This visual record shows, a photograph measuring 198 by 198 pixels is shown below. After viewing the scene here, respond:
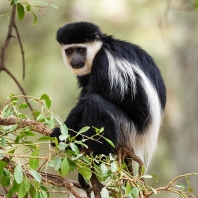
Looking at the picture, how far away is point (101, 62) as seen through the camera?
121 inches

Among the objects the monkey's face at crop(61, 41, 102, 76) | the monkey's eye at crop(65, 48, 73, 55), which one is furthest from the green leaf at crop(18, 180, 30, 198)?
the monkey's eye at crop(65, 48, 73, 55)

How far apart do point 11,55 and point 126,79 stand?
26.8 ft

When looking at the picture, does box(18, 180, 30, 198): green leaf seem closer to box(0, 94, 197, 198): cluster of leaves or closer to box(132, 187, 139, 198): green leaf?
box(0, 94, 197, 198): cluster of leaves

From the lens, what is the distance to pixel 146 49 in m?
9.83

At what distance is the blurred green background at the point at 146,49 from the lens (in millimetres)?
7535

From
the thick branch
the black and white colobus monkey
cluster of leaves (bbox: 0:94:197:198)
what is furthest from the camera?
the black and white colobus monkey

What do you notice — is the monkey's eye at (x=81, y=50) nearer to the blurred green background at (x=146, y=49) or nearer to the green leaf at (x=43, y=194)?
the green leaf at (x=43, y=194)

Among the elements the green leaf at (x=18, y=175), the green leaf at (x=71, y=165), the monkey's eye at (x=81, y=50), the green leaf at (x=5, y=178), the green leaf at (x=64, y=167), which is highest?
the monkey's eye at (x=81, y=50)

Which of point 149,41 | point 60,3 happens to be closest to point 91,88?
point 149,41

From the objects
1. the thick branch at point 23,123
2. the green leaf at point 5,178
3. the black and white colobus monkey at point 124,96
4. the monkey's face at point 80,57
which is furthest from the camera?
the monkey's face at point 80,57

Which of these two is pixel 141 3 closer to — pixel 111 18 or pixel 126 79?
pixel 111 18

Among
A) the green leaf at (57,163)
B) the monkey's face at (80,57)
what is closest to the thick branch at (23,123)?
Result: the green leaf at (57,163)

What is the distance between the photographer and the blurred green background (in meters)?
7.54

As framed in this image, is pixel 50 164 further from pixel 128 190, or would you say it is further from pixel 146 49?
pixel 146 49
